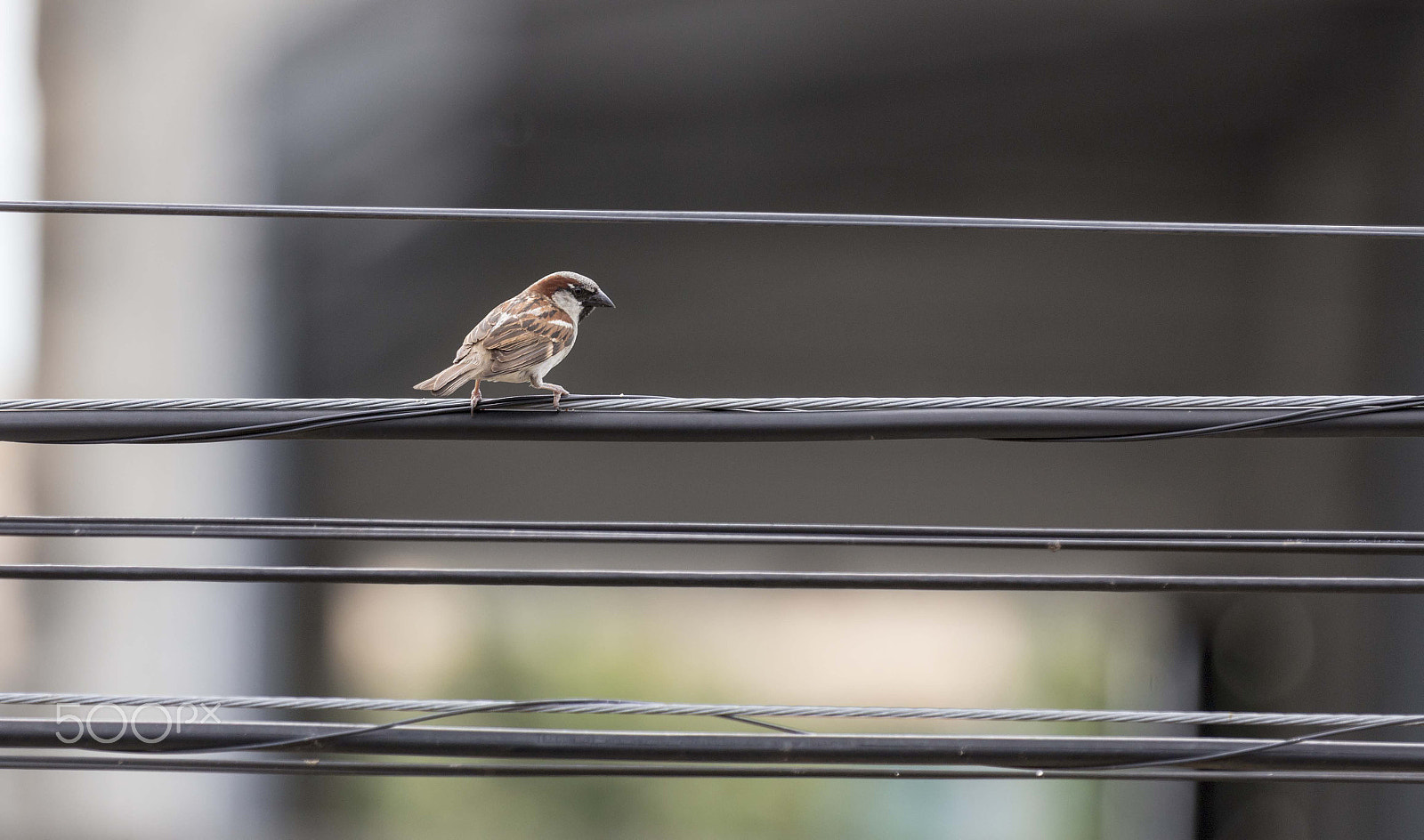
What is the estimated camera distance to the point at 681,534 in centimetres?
276

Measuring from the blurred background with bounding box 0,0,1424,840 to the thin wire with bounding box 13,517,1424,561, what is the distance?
16.6 feet

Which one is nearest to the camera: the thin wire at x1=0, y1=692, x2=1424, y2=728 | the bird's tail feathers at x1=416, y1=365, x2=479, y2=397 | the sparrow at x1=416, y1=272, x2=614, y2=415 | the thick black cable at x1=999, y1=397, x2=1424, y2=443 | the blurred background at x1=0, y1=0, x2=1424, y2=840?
the thick black cable at x1=999, y1=397, x2=1424, y2=443

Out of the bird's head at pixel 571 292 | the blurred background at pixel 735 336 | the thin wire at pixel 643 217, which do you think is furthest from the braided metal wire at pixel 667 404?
the blurred background at pixel 735 336

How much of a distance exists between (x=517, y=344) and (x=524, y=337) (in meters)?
0.04

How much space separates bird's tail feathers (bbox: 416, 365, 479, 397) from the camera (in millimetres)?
2758

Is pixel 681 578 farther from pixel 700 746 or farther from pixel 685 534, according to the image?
pixel 700 746

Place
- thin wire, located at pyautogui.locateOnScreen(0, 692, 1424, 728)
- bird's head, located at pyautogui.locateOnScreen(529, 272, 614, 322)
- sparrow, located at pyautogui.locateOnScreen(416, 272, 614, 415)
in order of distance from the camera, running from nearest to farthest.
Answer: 1. thin wire, located at pyautogui.locateOnScreen(0, 692, 1424, 728)
2. sparrow, located at pyautogui.locateOnScreen(416, 272, 614, 415)
3. bird's head, located at pyautogui.locateOnScreen(529, 272, 614, 322)

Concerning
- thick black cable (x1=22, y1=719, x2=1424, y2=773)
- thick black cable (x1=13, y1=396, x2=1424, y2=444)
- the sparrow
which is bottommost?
thick black cable (x1=22, y1=719, x2=1424, y2=773)

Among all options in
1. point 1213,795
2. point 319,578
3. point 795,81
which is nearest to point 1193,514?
point 1213,795

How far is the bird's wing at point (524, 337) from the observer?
9.59 ft

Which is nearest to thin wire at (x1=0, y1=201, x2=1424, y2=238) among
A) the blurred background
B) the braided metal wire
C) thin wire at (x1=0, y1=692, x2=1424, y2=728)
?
the braided metal wire

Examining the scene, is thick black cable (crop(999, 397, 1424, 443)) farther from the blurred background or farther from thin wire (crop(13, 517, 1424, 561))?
the blurred background

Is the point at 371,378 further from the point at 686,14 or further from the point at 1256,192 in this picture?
the point at 1256,192

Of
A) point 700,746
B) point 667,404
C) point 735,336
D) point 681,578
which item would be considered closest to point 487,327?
point 667,404
